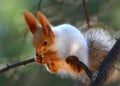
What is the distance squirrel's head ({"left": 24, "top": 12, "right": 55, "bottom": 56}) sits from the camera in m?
1.32

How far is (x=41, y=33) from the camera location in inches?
53.2

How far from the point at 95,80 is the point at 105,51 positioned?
378 millimetres

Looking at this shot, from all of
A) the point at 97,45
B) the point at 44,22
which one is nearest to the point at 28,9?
the point at 97,45

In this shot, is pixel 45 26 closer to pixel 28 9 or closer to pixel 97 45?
pixel 97 45

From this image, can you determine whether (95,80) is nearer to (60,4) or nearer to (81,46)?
(81,46)

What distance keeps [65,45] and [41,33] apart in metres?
0.11

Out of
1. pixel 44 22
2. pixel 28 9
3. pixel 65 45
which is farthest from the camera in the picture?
pixel 28 9

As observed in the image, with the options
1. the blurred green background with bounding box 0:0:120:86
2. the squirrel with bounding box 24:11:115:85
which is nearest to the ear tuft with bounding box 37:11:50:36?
the squirrel with bounding box 24:11:115:85

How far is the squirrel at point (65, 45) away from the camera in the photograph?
133 centimetres

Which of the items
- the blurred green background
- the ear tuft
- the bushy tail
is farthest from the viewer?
the blurred green background

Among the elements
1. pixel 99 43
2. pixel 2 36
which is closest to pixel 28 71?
pixel 2 36

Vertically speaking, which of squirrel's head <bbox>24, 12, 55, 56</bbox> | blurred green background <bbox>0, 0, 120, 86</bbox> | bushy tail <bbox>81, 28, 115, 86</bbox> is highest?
squirrel's head <bbox>24, 12, 55, 56</bbox>

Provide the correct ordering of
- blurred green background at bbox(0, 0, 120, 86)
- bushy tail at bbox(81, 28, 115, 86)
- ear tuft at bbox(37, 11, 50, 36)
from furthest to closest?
blurred green background at bbox(0, 0, 120, 86)
bushy tail at bbox(81, 28, 115, 86)
ear tuft at bbox(37, 11, 50, 36)

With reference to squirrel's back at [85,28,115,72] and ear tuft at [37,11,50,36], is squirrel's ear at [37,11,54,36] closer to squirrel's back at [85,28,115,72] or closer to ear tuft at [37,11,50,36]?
ear tuft at [37,11,50,36]
